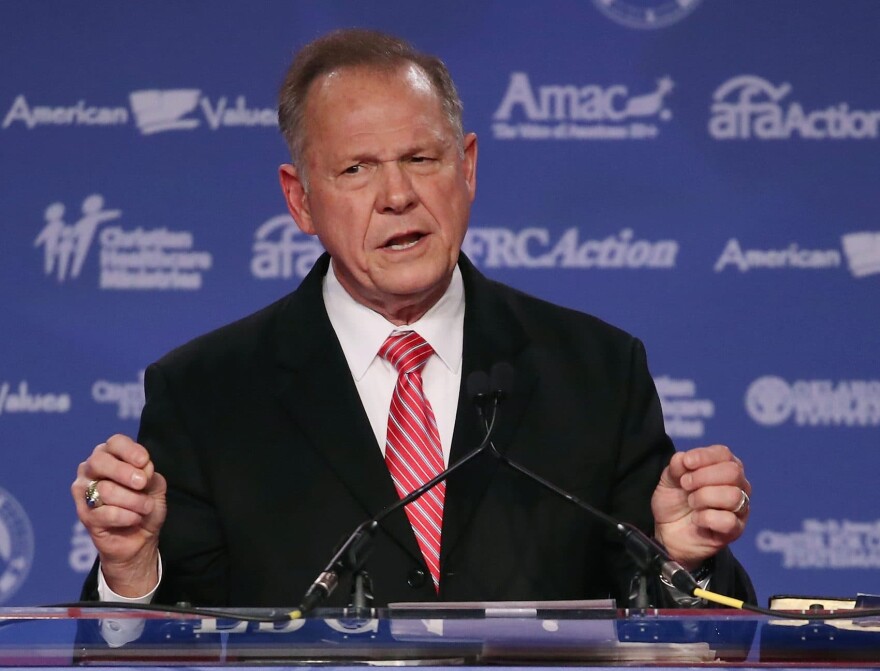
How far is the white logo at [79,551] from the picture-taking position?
13.2 ft

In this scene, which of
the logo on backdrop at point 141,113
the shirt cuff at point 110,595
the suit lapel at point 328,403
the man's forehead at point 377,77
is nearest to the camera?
the shirt cuff at point 110,595

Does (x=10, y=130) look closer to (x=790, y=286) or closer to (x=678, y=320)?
(x=678, y=320)

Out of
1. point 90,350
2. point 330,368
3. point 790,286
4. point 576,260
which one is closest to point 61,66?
point 90,350

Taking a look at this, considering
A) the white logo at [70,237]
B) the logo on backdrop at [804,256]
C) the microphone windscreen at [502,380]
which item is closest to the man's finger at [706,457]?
the microphone windscreen at [502,380]

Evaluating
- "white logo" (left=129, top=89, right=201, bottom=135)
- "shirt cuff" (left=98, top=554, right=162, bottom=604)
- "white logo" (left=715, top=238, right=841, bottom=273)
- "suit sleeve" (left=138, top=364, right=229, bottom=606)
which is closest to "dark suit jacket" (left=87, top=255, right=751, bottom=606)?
"suit sleeve" (left=138, top=364, right=229, bottom=606)

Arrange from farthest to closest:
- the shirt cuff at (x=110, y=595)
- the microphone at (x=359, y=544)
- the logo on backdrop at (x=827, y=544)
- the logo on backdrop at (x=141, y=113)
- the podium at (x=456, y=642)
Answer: the logo on backdrop at (x=141, y=113)
the logo on backdrop at (x=827, y=544)
the shirt cuff at (x=110, y=595)
the microphone at (x=359, y=544)
the podium at (x=456, y=642)

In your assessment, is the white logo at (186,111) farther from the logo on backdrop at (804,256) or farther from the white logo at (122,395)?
the logo on backdrop at (804,256)

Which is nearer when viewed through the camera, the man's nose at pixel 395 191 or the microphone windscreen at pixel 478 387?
the microphone windscreen at pixel 478 387

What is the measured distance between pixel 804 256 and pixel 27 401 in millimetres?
2396

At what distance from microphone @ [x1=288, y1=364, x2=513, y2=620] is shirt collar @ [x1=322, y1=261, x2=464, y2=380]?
469 mm

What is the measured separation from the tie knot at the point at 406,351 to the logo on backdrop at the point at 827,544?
6.17 feet

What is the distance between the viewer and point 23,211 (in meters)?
4.03

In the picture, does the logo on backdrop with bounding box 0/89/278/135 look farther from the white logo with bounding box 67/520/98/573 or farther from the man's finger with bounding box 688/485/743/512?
the man's finger with bounding box 688/485/743/512

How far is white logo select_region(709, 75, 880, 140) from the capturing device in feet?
13.1
